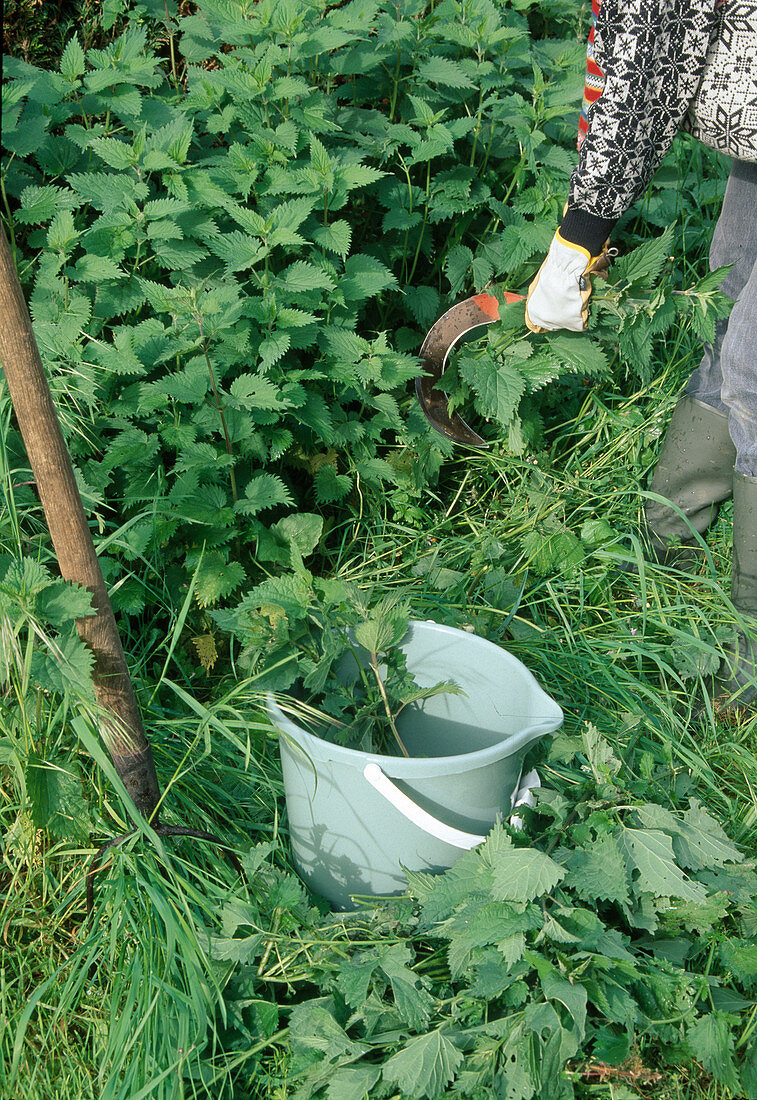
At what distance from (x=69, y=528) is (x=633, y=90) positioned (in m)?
1.22

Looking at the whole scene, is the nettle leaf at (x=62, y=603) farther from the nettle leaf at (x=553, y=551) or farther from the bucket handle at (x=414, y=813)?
the nettle leaf at (x=553, y=551)

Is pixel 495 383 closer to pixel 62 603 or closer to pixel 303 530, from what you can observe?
pixel 303 530

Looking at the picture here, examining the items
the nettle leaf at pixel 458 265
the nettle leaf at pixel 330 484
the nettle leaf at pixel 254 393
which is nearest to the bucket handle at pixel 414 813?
the nettle leaf at pixel 254 393

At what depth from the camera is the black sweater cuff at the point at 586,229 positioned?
183 cm

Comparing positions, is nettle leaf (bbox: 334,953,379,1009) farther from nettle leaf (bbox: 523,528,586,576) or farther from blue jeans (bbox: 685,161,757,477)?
blue jeans (bbox: 685,161,757,477)

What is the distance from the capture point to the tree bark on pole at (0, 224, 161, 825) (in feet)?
3.99

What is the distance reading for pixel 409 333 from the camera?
97.2 inches

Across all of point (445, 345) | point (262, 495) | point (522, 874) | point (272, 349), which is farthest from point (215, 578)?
point (522, 874)

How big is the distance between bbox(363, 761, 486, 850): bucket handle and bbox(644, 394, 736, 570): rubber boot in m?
1.07

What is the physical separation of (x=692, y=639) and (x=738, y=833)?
0.43m

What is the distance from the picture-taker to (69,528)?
1350 mm

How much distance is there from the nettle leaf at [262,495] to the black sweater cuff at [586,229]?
0.79 m

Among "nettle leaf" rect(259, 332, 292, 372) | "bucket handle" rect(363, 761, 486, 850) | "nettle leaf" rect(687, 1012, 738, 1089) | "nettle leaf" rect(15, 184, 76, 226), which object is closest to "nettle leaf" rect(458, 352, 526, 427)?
"nettle leaf" rect(259, 332, 292, 372)

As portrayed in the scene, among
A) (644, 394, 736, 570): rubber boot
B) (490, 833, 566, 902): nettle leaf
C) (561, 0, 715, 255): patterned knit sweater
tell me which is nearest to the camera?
(490, 833, 566, 902): nettle leaf
